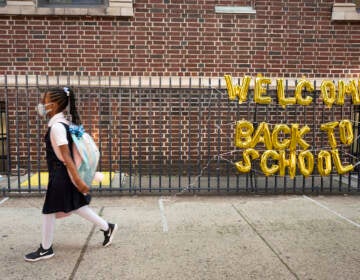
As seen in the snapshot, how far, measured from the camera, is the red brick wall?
293 inches

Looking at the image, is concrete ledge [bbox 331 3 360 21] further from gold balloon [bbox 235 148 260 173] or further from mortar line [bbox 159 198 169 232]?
mortar line [bbox 159 198 169 232]

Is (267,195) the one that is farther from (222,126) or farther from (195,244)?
(195,244)


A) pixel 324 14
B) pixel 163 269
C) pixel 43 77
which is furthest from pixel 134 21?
pixel 163 269

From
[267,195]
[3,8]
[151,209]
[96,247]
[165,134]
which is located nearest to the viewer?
[96,247]

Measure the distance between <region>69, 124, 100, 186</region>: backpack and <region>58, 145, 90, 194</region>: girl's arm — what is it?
87mm

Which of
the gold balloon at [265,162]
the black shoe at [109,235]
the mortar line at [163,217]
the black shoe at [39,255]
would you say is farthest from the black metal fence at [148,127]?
the black shoe at [39,255]

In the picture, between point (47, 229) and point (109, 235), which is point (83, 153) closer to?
point (47, 229)

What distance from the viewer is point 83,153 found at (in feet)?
11.2

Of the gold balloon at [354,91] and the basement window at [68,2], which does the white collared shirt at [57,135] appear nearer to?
the gold balloon at [354,91]

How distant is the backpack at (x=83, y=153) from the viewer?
3.42 meters

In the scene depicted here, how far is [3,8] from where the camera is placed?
723 centimetres

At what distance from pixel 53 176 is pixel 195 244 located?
1.61 meters

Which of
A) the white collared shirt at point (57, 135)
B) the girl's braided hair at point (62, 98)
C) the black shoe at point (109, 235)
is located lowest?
the black shoe at point (109, 235)

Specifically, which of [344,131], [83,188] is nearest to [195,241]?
[83,188]
